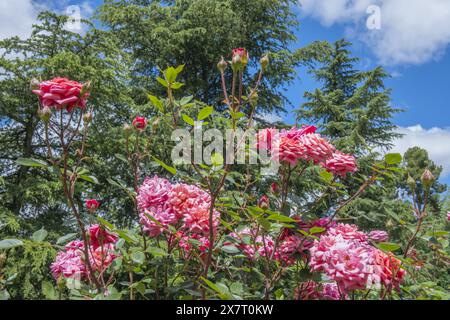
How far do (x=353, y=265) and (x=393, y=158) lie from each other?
286 mm

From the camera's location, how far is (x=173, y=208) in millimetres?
957

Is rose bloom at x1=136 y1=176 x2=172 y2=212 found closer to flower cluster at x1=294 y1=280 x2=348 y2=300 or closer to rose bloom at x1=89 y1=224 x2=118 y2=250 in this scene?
rose bloom at x1=89 y1=224 x2=118 y2=250

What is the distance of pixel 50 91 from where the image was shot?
865mm

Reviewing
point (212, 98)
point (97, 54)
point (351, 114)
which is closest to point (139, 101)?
point (212, 98)

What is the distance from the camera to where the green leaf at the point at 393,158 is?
92 cm

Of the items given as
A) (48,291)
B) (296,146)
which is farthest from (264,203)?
(48,291)

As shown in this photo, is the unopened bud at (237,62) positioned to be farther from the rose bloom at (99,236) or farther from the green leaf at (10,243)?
the green leaf at (10,243)

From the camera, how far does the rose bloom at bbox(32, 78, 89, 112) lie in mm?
863

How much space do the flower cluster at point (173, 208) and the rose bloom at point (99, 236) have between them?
0.29 ft

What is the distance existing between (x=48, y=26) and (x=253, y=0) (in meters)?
3.58

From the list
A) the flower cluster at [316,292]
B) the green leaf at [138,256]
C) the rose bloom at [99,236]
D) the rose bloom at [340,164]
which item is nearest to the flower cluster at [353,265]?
the flower cluster at [316,292]
